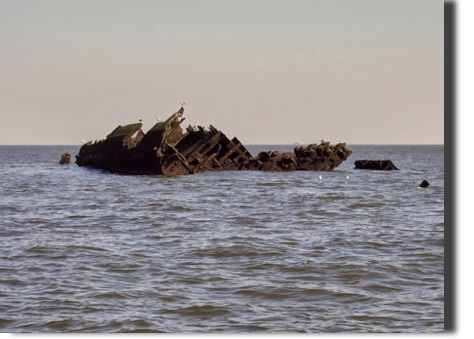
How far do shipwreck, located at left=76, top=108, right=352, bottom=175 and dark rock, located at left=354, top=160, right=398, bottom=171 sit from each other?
23.2ft

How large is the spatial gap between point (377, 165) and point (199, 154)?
61.7 feet

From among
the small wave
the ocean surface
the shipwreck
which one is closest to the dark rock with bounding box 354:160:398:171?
the shipwreck

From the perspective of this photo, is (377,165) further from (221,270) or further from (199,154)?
(221,270)

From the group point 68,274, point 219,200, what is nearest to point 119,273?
point 68,274

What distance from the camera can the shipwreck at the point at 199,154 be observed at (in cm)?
3591

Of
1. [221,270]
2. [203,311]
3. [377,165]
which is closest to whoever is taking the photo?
[203,311]

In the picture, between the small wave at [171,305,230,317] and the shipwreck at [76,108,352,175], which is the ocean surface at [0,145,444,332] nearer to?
the small wave at [171,305,230,317]

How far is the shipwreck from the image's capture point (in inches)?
1414

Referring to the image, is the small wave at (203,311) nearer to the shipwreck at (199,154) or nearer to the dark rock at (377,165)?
the shipwreck at (199,154)

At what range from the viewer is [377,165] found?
50031 millimetres

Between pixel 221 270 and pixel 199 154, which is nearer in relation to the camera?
pixel 221 270

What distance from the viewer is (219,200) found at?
2062 centimetres

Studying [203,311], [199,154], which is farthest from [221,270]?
[199,154]
